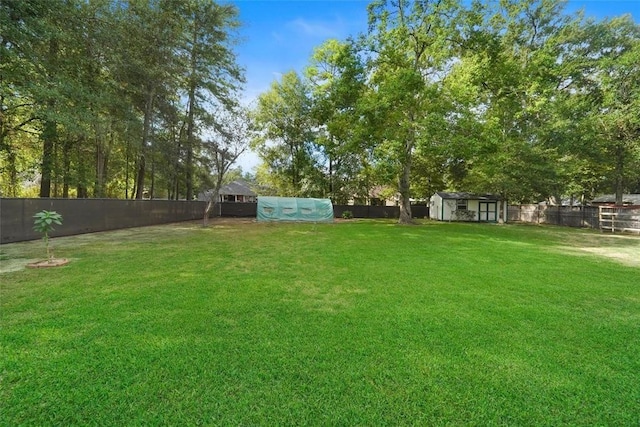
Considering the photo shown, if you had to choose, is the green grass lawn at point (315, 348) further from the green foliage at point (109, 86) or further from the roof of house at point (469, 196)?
the roof of house at point (469, 196)

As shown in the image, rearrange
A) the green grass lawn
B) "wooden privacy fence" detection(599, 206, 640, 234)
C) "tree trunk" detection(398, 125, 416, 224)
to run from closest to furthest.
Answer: the green grass lawn
"wooden privacy fence" detection(599, 206, 640, 234)
"tree trunk" detection(398, 125, 416, 224)

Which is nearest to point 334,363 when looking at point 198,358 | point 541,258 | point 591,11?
point 198,358

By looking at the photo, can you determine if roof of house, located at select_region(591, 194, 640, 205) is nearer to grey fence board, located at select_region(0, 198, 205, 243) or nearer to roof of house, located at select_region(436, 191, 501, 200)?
roof of house, located at select_region(436, 191, 501, 200)

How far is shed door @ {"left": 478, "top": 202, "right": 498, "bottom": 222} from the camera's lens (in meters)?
23.8

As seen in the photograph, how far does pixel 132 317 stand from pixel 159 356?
107 centimetres

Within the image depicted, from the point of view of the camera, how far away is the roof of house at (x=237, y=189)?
34744 mm

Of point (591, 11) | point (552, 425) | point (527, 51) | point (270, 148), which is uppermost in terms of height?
point (591, 11)

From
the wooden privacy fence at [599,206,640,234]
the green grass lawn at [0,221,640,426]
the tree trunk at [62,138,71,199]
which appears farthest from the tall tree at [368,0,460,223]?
the tree trunk at [62,138,71,199]

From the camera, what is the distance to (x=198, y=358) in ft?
7.88

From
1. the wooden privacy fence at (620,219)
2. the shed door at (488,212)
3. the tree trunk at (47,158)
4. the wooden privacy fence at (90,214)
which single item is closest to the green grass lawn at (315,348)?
the wooden privacy fence at (90,214)

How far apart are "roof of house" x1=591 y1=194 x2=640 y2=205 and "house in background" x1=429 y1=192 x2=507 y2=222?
1278cm

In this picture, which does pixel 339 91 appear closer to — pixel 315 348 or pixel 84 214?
pixel 84 214

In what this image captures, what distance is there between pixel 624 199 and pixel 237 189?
39517 mm

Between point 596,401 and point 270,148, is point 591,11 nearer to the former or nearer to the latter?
point 270,148
